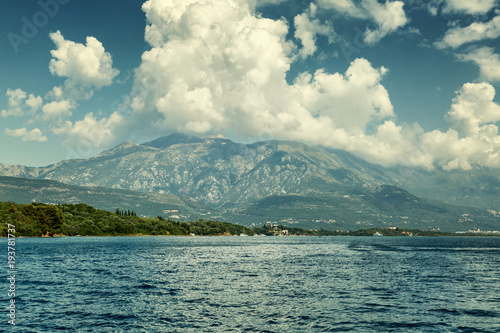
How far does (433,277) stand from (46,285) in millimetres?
73869

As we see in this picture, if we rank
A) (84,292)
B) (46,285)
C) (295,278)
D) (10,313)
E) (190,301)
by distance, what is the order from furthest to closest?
(295,278)
(46,285)
(84,292)
(190,301)
(10,313)

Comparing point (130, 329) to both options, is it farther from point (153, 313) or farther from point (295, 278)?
point (295, 278)

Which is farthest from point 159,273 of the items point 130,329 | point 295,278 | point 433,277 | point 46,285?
point 433,277

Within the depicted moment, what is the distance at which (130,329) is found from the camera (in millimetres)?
35656

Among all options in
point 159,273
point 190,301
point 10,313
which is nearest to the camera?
point 10,313

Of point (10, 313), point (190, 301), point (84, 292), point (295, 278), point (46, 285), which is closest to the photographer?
point (10, 313)

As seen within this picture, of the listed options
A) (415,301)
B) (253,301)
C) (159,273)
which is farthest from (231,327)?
(159,273)

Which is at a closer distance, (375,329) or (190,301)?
(375,329)

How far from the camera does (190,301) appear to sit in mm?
49344

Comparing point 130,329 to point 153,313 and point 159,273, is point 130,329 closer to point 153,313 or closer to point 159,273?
point 153,313

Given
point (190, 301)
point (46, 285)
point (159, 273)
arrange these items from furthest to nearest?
point (159, 273) → point (46, 285) → point (190, 301)

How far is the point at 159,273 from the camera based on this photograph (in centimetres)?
7912

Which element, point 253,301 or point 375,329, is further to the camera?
point 253,301

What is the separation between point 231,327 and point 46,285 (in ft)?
134
